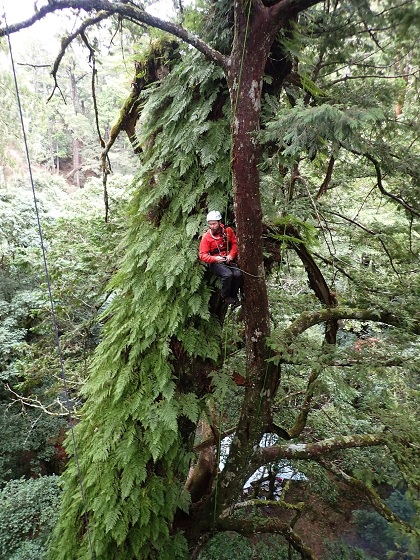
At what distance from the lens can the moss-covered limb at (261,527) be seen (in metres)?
4.09

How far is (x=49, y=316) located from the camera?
20.7 feet

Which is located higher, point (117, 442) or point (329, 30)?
point (329, 30)

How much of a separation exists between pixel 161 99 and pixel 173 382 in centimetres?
289

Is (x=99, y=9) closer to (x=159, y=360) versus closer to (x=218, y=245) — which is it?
(x=218, y=245)

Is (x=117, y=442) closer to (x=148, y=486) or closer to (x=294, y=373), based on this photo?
(x=148, y=486)

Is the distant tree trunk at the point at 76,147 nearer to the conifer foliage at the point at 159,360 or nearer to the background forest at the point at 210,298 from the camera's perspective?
the background forest at the point at 210,298

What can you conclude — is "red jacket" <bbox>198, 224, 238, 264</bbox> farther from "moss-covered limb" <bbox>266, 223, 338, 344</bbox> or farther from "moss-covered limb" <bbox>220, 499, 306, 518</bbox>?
"moss-covered limb" <bbox>220, 499, 306, 518</bbox>

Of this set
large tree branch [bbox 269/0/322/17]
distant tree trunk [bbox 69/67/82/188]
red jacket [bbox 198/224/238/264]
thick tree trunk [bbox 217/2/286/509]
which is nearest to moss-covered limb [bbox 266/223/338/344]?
red jacket [bbox 198/224/238/264]

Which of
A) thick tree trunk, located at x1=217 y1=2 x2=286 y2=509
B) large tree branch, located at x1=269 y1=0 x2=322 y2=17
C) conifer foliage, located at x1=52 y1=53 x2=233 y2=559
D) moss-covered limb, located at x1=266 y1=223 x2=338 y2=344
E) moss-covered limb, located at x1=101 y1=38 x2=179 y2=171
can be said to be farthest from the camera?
moss-covered limb, located at x1=101 y1=38 x2=179 y2=171

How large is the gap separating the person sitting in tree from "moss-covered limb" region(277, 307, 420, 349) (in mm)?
571

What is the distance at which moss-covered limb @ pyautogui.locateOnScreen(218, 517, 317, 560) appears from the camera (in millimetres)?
4086

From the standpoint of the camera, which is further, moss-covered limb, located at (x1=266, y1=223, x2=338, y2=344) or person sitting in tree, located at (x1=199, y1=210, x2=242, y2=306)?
moss-covered limb, located at (x1=266, y1=223, x2=338, y2=344)

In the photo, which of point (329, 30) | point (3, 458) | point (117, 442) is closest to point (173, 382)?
point (117, 442)

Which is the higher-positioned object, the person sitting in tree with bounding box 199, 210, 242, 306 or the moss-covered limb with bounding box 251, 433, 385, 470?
the person sitting in tree with bounding box 199, 210, 242, 306
